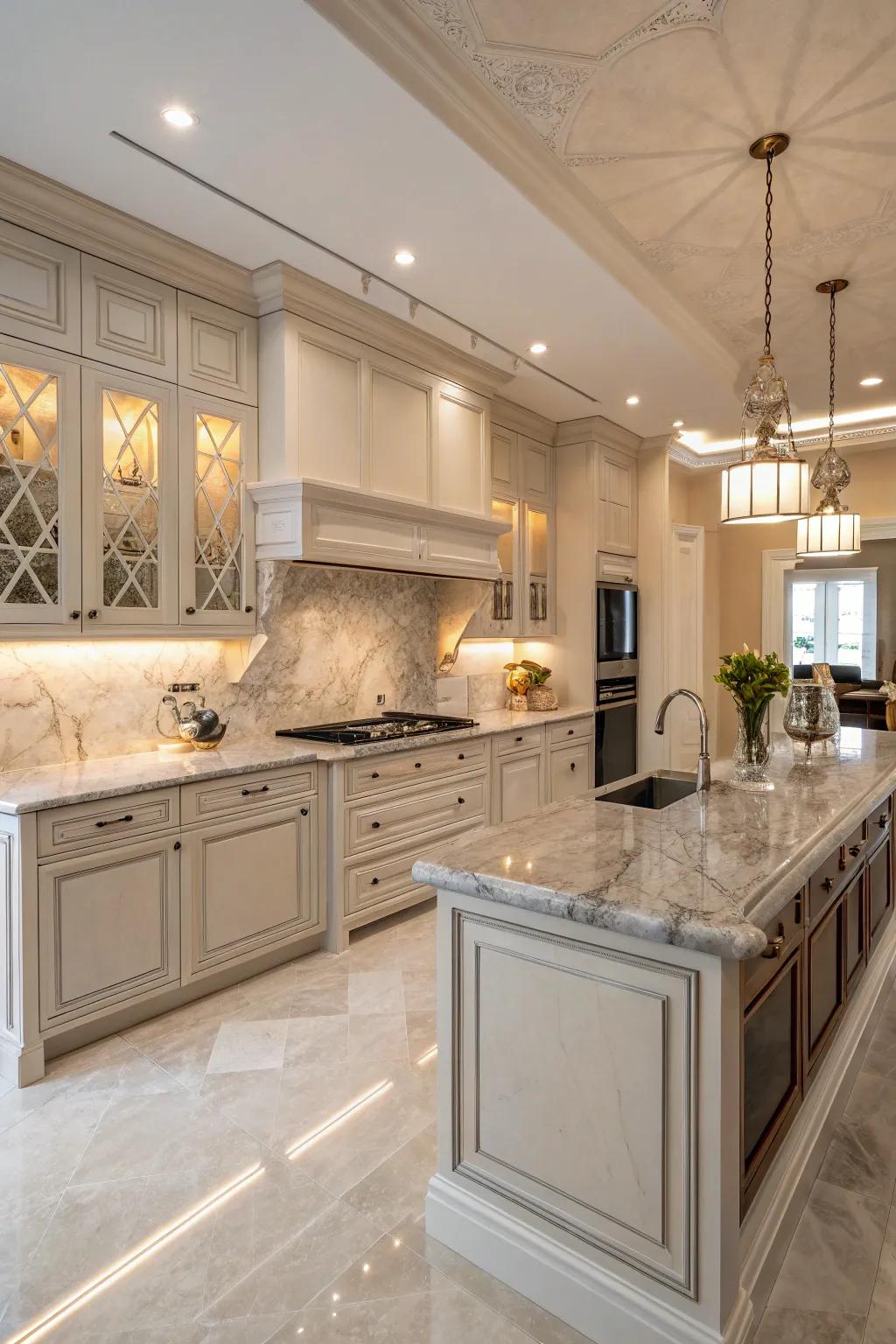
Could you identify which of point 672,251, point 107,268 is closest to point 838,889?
point 672,251

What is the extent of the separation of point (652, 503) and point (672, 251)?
8.32 feet

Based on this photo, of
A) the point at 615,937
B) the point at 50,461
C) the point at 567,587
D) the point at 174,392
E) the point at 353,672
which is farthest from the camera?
the point at 567,587

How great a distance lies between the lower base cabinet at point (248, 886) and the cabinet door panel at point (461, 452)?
1882mm

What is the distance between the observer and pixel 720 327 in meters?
4.37

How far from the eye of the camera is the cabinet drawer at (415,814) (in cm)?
349

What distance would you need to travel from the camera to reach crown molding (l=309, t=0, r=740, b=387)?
2.03 metres

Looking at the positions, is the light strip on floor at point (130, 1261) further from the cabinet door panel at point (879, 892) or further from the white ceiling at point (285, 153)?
the white ceiling at point (285, 153)

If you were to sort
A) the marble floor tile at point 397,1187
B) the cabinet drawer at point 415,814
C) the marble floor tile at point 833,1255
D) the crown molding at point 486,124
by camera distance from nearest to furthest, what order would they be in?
1. the marble floor tile at point 833,1255
2. the marble floor tile at point 397,1187
3. the crown molding at point 486,124
4. the cabinet drawer at point 415,814

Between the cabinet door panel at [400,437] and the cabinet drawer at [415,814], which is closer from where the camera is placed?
the cabinet drawer at [415,814]

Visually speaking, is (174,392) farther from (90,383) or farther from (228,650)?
(228,650)

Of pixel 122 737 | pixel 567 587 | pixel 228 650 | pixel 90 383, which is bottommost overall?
pixel 122 737

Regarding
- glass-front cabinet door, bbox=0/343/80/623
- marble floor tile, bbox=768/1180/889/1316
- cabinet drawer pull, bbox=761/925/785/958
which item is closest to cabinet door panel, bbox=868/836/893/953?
marble floor tile, bbox=768/1180/889/1316

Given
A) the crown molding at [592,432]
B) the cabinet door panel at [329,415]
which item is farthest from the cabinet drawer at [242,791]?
the crown molding at [592,432]

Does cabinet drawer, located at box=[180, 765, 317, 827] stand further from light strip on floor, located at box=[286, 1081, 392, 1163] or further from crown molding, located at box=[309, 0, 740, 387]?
crown molding, located at box=[309, 0, 740, 387]
